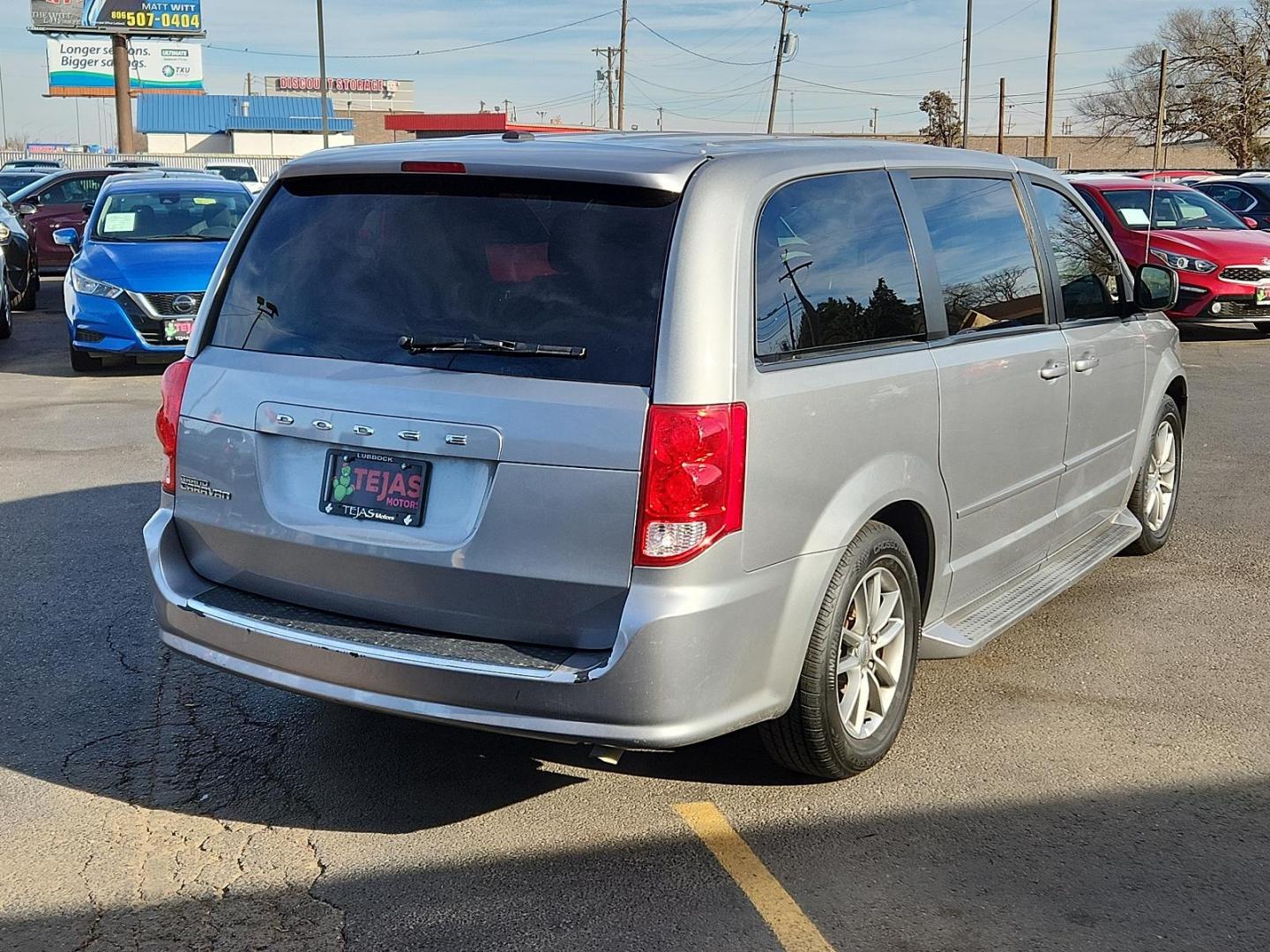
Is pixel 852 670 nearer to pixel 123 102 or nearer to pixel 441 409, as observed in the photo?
pixel 441 409

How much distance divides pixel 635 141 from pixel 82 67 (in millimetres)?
82542

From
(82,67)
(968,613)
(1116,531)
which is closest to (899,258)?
(968,613)

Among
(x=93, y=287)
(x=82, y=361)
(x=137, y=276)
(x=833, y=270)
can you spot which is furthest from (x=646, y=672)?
(x=82, y=361)

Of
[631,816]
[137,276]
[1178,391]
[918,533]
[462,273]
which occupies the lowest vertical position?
[631,816]

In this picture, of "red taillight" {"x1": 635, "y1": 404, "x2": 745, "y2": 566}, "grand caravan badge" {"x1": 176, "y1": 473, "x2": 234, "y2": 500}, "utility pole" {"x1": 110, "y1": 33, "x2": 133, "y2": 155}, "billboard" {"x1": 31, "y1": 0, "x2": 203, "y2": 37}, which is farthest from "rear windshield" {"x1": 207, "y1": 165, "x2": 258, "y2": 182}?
"billboard" {"x1": 31, "y1": 0, "x2": 203, "y2": 37}

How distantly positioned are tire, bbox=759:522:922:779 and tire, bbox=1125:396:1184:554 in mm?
2475

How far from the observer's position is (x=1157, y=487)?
6.58 m

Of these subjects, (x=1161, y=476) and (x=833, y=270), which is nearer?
(x=833, y=270)

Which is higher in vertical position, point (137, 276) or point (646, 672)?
point (137, 276)

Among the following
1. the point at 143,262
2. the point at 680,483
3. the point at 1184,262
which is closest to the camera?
the point at 680,483

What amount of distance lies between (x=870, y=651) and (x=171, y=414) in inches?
84.5

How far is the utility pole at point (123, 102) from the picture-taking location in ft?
163

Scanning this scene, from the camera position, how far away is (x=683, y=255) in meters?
3.41

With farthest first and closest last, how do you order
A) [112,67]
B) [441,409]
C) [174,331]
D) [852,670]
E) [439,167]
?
1. [112,67]
2. [174,331]
3. [852,670]
4. [439,167]
5. [441,409]
